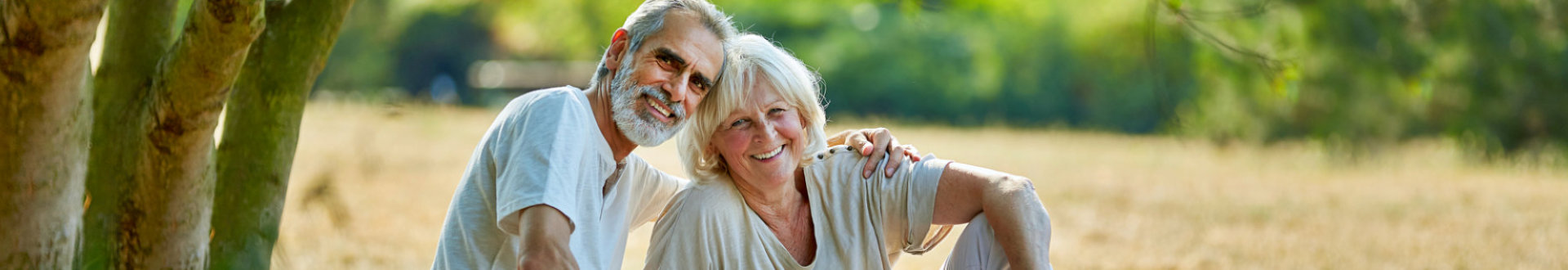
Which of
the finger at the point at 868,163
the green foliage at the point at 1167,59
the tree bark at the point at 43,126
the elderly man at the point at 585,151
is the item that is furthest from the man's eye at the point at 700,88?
the tree bark at the point at 43,126

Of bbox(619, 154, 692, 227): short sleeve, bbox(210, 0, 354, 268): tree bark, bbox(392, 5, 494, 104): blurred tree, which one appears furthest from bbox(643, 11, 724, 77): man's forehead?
bbox(392, 5, 494, 104): blurred tree

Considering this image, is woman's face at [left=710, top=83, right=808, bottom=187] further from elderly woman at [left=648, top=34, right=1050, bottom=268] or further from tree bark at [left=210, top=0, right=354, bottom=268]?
tree bark at [left=210, top=0, right=354, bottom=268]

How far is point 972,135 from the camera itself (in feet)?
66.8

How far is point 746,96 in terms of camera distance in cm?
307

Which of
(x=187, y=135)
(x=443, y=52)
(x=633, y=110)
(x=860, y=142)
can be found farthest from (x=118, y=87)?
(x=443, y=52)

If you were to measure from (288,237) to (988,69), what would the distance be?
2075 cm

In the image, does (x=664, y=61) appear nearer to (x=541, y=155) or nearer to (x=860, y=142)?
(x=541, y=155)

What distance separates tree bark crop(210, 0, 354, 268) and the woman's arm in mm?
1608

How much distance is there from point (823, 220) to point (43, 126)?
1.70 meters

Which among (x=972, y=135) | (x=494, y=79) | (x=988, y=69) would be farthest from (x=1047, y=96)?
(x=494, y=79)

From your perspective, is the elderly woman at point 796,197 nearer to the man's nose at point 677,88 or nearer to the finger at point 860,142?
the finger at point 860,142

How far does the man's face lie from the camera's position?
2809 millimetres

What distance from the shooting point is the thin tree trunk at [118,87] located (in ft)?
11.2

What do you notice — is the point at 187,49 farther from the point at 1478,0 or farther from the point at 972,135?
the point at 972,135
